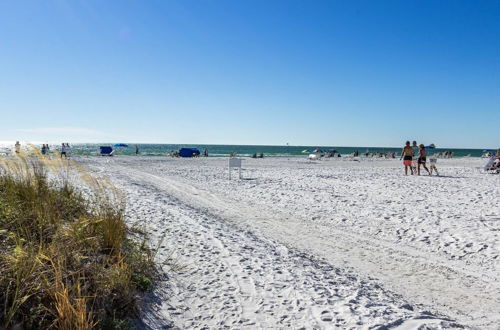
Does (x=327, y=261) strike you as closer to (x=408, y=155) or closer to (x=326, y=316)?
(x=326, y=316)

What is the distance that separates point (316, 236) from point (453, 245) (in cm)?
243

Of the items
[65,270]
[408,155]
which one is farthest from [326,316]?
[408,155]

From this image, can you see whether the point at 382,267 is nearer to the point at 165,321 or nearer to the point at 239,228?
the point at 239,228

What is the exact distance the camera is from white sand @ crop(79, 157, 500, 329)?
344 centimetres

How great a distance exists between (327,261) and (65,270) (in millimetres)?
3709

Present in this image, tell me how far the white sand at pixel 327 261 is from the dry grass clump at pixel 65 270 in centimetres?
37

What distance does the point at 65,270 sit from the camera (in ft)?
10.2

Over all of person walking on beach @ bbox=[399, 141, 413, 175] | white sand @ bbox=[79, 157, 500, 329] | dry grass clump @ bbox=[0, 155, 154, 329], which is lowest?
white sand @ bbox=[79, 157, 500, 329]

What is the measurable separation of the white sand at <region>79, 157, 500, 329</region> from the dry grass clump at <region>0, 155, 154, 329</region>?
Answer: 1.22 ft

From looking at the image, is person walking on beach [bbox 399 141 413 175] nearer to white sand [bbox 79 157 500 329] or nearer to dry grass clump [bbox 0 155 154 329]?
white sand [bbox 79 157 500 329]

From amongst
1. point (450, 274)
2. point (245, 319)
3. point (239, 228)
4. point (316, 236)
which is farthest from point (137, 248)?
point (450, 274)

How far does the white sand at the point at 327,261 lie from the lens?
3.44 meters

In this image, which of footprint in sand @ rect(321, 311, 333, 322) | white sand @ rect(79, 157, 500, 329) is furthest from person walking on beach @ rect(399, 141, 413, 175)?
footprint in sand @ rect(321, 311, 333, 322)

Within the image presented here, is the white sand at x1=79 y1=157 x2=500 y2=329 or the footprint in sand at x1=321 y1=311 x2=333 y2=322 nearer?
the footprint in sand at x1=321 y1=311 x2=333 y2=322
